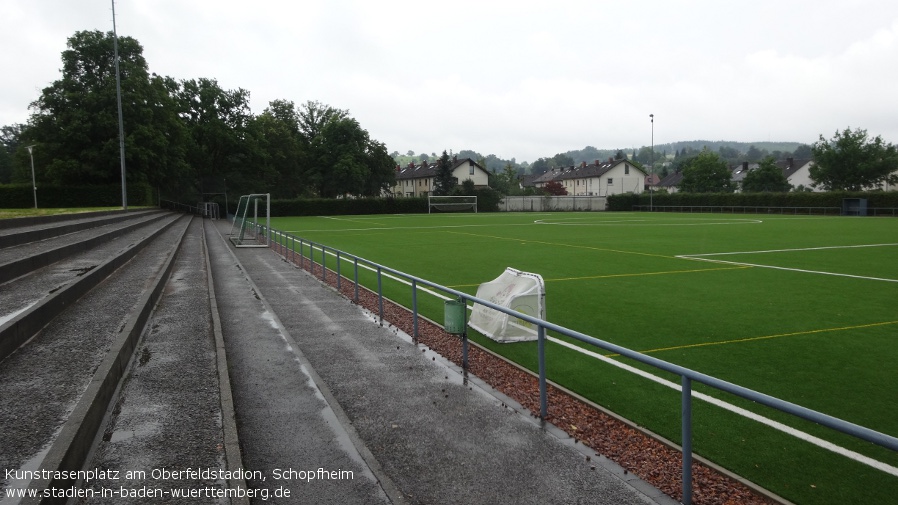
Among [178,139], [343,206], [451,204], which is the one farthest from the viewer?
[451,204]

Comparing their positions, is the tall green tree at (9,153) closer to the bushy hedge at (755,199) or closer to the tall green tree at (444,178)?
the tall green tree at (444,178)

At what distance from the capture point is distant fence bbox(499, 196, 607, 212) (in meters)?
78.2

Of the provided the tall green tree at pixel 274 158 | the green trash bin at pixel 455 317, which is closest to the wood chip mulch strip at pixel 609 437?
the green trash bin at pixel 455 317

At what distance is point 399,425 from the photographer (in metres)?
5.68

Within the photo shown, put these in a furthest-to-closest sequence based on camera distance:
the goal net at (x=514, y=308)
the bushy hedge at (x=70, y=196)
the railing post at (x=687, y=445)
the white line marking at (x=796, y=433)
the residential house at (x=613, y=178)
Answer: the residential house at (x=613, y=178) → the bushy hedge at (x=70, y=196) → the goal net at (x=514, y=308) → the white line marking at (x=796, y=433) → the railing post at (x=687, y=445)

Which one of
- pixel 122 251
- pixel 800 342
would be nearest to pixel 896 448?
pixel 800 342

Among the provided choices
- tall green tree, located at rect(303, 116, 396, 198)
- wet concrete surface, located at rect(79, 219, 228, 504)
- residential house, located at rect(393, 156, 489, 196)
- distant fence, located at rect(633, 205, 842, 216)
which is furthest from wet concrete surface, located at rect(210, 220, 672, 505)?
residential house, located at rect(393, 156, 489, 196)

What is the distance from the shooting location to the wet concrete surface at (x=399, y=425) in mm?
4453

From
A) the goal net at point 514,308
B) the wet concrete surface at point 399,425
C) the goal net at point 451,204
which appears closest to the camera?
the wet concrete surface at point 399,425

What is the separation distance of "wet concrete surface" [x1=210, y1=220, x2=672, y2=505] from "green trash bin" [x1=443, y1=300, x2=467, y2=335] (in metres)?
0.52

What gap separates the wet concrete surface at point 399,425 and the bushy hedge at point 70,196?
46932 mm

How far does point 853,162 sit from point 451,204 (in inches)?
1850

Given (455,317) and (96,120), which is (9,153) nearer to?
(96,120)

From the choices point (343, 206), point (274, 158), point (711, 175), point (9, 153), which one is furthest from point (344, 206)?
point (9, 153)
